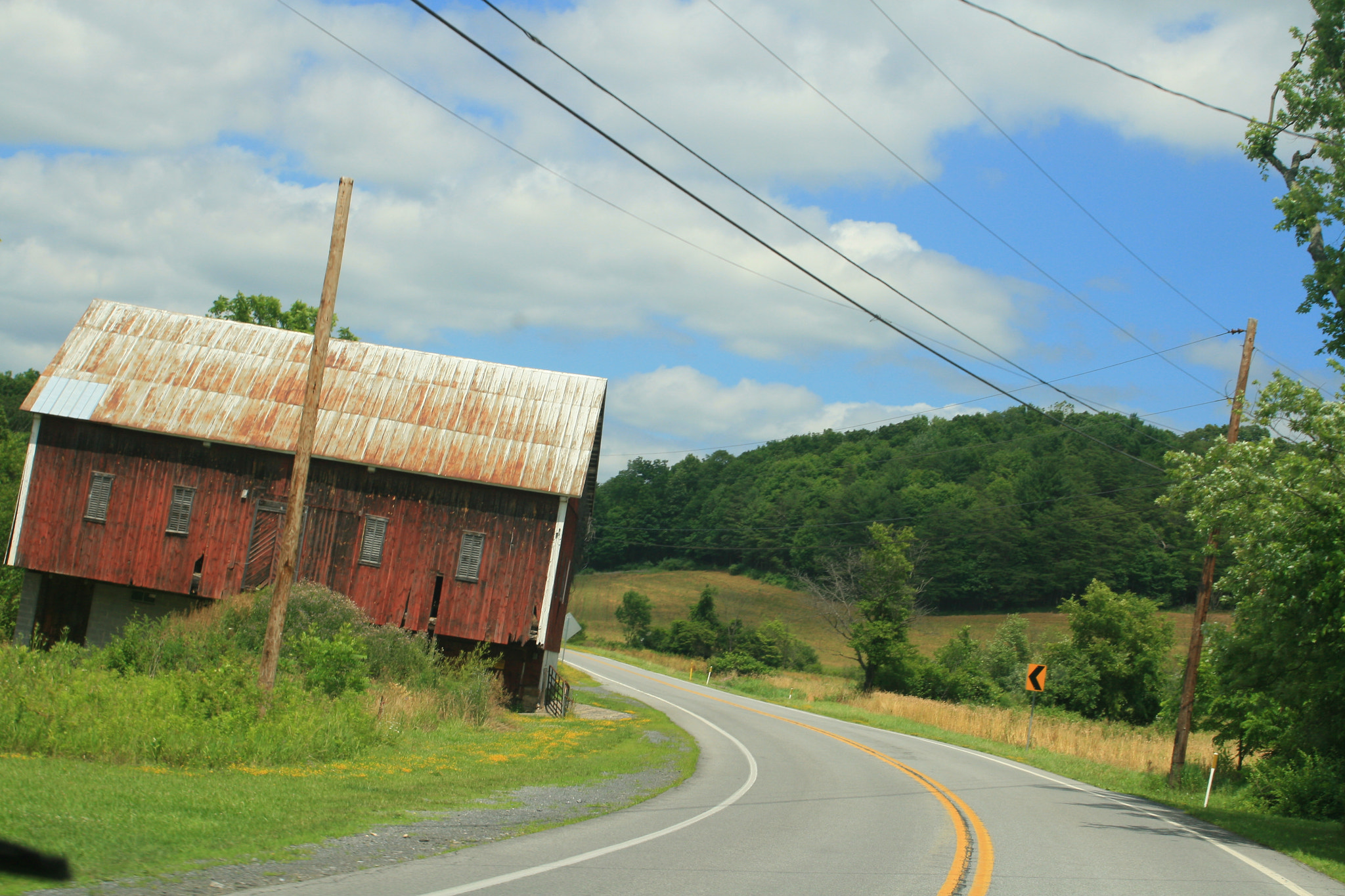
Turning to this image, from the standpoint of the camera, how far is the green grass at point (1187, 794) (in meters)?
13.9

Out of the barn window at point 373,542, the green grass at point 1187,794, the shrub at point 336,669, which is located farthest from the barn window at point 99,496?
the green grass at point 1187,794

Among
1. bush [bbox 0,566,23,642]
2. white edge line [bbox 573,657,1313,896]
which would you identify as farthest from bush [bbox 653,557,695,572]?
bush [bbox 0,566,23,642]

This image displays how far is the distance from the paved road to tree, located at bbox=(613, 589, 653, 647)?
61.7 meters

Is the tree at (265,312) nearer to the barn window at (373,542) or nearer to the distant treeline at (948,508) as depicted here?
the barn window at (373,542)

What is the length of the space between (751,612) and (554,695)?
66560mm

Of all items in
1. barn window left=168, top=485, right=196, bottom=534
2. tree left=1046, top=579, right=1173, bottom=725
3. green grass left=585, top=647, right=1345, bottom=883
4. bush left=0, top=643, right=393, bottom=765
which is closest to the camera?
bush left=0, top=643, right=393, bottom=765

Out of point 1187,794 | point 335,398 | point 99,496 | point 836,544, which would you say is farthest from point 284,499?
A: point 836,544

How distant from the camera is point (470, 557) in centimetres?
2802

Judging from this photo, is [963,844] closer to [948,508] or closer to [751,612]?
[751,612]

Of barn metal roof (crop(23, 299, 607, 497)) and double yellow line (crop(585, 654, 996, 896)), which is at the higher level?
barn metal roof (crop(23, 299, 607, 497))

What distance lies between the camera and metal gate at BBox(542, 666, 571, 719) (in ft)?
95.1

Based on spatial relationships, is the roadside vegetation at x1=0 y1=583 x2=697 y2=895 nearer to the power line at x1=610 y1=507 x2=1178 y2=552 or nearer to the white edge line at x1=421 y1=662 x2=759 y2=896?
the white edge line at x1=421 y1=662 x2=759 y2=896

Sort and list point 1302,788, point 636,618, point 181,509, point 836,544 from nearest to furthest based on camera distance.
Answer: point 1302,788 → point 181,509 → point 636,618 → point 836,544

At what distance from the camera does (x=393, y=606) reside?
2797cm
